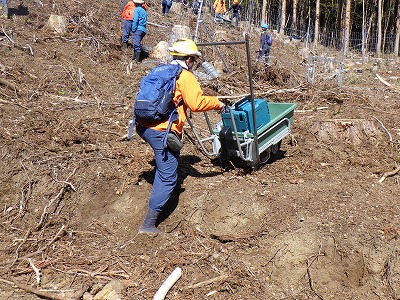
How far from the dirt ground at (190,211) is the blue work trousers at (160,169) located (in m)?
0.42

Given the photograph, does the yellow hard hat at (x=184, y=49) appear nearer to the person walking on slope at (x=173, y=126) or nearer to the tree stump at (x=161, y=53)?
the person walking on slope at (x=173, y=126)

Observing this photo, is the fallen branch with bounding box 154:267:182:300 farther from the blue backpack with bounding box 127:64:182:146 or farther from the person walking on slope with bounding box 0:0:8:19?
the person walking on slope with bounding box 0:0:8:19

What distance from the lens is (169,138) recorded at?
4602mm

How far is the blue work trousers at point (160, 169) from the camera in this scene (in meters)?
4.69

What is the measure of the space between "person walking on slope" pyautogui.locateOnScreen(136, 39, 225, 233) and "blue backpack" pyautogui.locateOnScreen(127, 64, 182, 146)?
0.09 meters

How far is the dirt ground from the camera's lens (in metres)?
4.30

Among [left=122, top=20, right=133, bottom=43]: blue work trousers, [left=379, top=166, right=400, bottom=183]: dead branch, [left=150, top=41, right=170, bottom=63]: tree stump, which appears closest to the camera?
[left=379, top=166, right=400, bottom=183]: dead branch

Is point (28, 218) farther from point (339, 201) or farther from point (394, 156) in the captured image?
point (394, 156)

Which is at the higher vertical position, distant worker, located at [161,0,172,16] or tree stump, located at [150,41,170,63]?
distant worker, located at [161,0,172,16]

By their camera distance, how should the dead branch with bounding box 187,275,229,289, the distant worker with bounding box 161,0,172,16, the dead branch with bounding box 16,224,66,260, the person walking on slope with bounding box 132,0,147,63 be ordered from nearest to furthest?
1. the dead branch with bounding box 187,275,229,289
2. the dead branch with bounding box 16,224,66,260
3. the person walking on slope with bounding box 132,0,147,63
4. the distant worker with bounding box 161,0,172,16

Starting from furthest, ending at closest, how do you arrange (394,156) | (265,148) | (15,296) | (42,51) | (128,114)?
(42,51) < (128,114) < (394,156) < (265,148) < (15,296)

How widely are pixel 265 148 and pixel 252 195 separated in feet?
2.98

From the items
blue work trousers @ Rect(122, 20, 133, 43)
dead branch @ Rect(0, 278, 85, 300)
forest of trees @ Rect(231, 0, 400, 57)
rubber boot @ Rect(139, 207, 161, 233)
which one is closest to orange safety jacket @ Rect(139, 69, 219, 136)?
rubber boot @ Rect(139, 207, 161, 233)

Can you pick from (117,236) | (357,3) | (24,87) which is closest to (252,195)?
(117,236)
